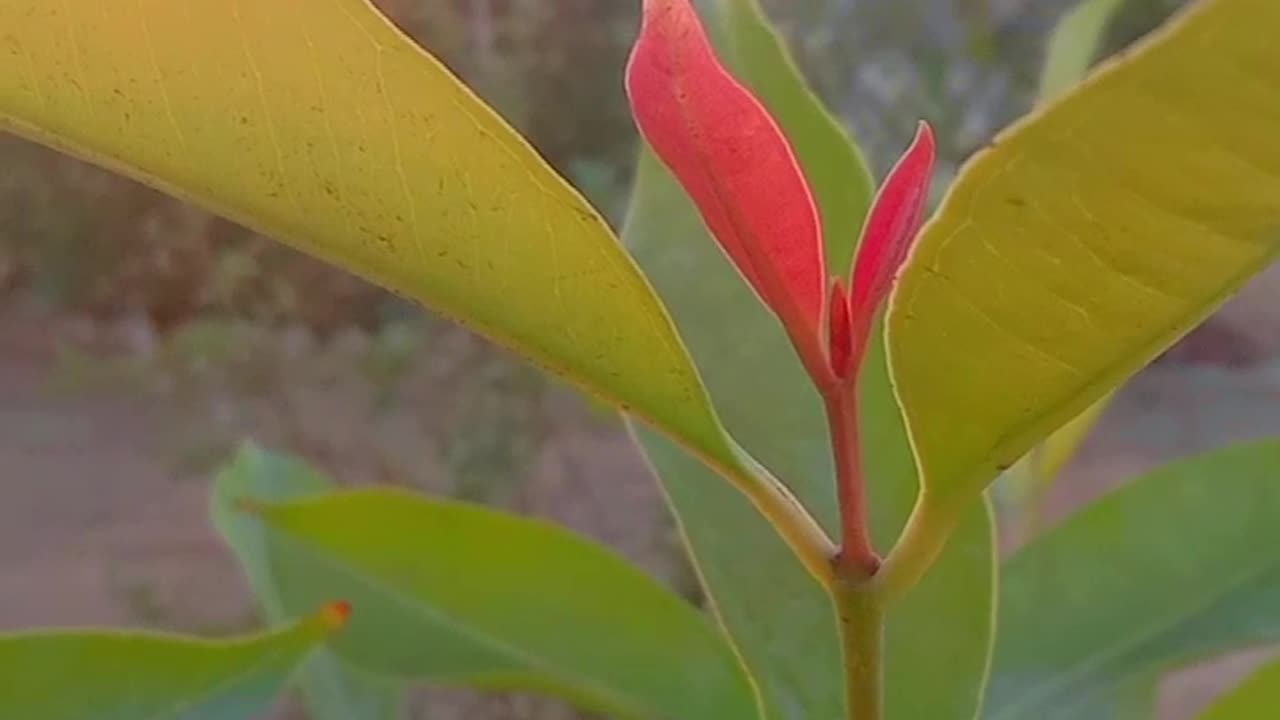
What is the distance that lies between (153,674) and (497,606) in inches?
5.0

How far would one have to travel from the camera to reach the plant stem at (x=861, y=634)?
266 millimetres

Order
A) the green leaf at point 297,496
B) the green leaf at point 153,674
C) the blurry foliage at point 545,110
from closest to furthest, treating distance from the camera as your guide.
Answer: the green leaf at point 153,674 < the green leaf at point 297,496 < the blurry foliage at point 545,110

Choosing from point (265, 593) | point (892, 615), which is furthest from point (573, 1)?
point (892, 615)

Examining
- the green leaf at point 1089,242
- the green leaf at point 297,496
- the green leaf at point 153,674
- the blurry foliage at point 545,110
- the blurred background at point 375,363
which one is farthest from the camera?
the blurry foliage at point 545,110

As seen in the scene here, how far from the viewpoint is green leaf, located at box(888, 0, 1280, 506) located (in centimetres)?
18

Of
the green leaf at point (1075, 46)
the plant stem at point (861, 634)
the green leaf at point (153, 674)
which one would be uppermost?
the green leaf at point (153, 674)

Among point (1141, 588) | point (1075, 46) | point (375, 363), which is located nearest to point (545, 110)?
point (375, 363)

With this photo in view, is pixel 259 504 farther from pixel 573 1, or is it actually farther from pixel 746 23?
pixel 573 1

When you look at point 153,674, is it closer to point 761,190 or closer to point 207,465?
point 761,190

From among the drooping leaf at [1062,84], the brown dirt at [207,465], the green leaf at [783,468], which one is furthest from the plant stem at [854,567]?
the brown dirt at [207,465]

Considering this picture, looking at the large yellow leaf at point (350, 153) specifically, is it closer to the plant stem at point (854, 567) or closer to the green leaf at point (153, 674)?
the plant stem at point (854, 567)

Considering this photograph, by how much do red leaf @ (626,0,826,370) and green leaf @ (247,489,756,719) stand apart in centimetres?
22

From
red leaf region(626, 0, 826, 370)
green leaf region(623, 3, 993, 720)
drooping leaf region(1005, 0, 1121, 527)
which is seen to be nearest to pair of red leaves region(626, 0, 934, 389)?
red leaf region(626, 0, 826, 370)

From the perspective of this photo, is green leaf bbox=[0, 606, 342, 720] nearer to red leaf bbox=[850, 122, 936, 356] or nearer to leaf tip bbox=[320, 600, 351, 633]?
leaf tip bbox=[320, 600, 351, 633]
